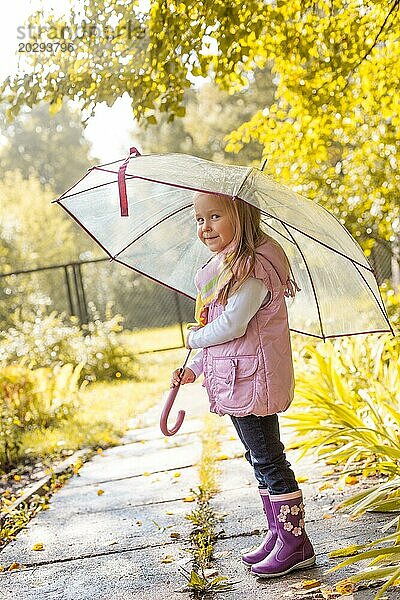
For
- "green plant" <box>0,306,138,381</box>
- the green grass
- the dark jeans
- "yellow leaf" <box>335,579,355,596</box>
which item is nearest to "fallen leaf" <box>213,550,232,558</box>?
the dark jeans

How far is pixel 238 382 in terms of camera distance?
329 centimetres

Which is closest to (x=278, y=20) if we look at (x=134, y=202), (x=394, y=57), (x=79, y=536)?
(x=394, y=57)

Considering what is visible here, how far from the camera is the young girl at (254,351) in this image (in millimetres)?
3262

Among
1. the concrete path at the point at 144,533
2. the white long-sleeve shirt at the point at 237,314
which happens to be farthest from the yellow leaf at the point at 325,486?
the white long-sleeve shirt at the point at 237,314

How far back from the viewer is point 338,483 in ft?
15.3

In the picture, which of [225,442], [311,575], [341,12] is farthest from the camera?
[225,442]

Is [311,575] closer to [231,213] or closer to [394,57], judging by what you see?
[231,213]

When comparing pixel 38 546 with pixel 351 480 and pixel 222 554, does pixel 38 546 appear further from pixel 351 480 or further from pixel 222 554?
pixel 351 480

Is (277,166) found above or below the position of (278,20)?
below

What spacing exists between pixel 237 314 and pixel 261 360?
8.1 inches

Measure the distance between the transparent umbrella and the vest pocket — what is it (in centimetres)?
55

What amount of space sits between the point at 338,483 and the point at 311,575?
142 cm

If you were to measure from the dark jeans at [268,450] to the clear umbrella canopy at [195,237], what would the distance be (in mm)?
608

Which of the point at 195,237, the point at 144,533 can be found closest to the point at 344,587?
the point at 144,533
